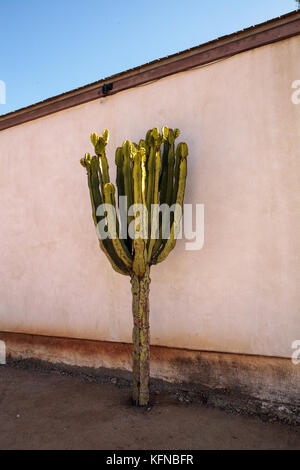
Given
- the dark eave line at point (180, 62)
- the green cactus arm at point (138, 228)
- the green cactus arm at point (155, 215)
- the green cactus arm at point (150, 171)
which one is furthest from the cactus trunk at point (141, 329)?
the dark eave line at point (180, 62)

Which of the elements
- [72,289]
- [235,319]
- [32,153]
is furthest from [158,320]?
[32,153]

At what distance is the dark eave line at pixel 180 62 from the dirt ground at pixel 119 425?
3641 millimetres

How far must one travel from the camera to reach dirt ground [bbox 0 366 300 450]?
9.87 feet

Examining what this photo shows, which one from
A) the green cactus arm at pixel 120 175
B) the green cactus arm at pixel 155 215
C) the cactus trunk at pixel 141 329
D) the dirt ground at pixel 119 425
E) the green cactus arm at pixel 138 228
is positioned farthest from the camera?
the green cactus arm at pixel 120 175

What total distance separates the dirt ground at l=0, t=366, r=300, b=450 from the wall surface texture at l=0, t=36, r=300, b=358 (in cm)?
65

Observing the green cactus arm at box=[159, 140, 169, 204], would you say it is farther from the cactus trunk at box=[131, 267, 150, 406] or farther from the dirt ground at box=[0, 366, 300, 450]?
the dirt ground at box=[0, 366, 300, 450]

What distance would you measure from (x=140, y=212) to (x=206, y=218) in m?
0.89

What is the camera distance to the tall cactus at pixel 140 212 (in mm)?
3357

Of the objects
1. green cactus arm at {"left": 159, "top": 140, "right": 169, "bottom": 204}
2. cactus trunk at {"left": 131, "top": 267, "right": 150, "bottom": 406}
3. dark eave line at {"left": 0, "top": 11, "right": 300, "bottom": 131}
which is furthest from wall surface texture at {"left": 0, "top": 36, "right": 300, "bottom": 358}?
cactus trunk at {"left": 131, "top": 267, "right": 150, "bottom": 406}

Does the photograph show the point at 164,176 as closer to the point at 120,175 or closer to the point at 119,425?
the point at 120,175

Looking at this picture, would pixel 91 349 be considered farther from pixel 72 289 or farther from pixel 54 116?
pixel 54 116

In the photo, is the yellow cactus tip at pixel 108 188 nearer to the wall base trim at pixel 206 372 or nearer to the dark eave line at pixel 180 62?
the dark eave line at pixel 180 62

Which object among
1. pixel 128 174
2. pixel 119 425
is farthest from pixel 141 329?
pixel 128 174

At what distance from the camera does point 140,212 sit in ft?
10.9
